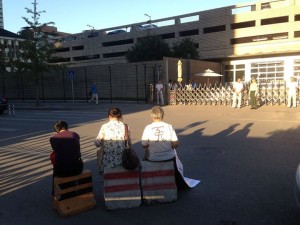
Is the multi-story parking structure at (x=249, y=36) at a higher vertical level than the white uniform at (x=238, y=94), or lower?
higher

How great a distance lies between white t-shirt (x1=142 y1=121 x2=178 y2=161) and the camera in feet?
17.5

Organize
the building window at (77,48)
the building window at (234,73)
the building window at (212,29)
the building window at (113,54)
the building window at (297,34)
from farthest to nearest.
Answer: the building window at (77,48) → the building window at (113,54) → the building window at (212,29) → the building window at (234,73) → the building window at (297,34)

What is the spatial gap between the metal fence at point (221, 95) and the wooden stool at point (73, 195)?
58.3ft

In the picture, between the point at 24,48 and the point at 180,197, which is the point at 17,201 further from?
the point at 24,48

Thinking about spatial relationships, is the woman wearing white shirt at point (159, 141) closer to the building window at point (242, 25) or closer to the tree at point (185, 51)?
the tree at point (185, 51)

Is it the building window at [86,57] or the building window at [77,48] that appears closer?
the building window at [86,57]

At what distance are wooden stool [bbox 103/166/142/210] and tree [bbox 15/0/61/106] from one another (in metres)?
22.9

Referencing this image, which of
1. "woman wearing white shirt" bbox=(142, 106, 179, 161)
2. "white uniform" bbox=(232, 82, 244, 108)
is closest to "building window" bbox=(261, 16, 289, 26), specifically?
"white uniform" bbox=(232, 82, 244, 108)

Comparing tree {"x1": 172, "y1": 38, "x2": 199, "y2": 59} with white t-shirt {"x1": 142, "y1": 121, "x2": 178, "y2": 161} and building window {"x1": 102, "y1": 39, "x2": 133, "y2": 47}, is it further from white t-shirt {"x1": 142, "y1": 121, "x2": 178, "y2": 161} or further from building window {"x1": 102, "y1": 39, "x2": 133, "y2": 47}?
white t-shirt {"x1": 142, "y1": 121, "x2": 178, "y2": 161}

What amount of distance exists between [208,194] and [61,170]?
7.66ft

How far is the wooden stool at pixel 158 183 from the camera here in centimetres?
514

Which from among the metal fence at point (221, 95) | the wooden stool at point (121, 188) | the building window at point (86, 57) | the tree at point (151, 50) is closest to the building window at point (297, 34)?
the tree at point (151, 50)

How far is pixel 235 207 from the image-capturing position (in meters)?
4.85

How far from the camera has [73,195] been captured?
502 cm
